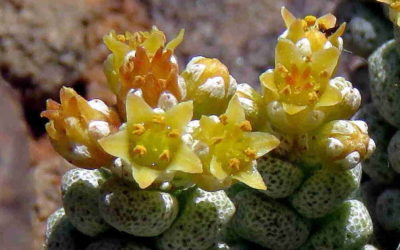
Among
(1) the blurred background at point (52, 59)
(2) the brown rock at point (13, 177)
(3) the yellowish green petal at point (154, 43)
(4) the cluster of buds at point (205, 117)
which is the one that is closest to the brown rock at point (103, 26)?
(1) the blurred background at point (52, 59)

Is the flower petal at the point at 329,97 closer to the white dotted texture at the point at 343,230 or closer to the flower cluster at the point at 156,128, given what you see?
the flower cluster at the point at 156,128

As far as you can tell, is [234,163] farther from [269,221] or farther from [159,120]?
[269,221]

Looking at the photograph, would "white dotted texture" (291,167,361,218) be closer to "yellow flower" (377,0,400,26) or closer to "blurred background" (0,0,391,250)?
"yellow flower" (377,0,400,26)

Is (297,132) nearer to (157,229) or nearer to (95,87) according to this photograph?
(157,229)

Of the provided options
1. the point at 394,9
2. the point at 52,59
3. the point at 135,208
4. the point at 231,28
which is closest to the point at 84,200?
the point at 135,208

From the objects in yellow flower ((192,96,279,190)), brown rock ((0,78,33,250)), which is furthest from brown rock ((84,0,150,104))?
yellow flower ((192,96,279,190))

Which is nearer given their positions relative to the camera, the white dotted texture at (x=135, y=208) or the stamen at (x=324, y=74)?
the white dotted texture at (x=135, y=208)
